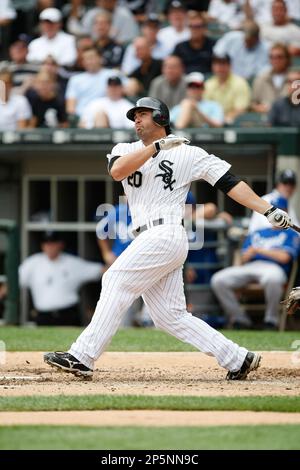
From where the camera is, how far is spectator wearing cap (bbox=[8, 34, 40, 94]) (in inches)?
553

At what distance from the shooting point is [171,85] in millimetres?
12898

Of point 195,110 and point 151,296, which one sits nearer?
point 151,296

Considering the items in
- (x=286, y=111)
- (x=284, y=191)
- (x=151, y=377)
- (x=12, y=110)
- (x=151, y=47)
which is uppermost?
(x=151, y=47)

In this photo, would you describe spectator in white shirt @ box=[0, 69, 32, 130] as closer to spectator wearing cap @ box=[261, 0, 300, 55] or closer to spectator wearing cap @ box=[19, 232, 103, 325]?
spectator wearing cap @ box=[19, 232, 103, 325]

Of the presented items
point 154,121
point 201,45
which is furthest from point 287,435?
point 201,45

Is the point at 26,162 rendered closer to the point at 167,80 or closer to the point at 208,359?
the point at 167,80

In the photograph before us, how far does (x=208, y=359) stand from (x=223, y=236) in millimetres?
4042

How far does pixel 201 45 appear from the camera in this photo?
13.8 meters

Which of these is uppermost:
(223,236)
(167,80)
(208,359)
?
(167,80)

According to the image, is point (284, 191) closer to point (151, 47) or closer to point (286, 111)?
point (286, 111)

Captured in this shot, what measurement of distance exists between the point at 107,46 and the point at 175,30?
0.91 meters

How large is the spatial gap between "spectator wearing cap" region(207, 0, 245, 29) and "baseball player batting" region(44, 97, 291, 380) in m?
8.31

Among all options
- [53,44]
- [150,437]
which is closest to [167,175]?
[150,437]

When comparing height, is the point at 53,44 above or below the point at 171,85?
above
